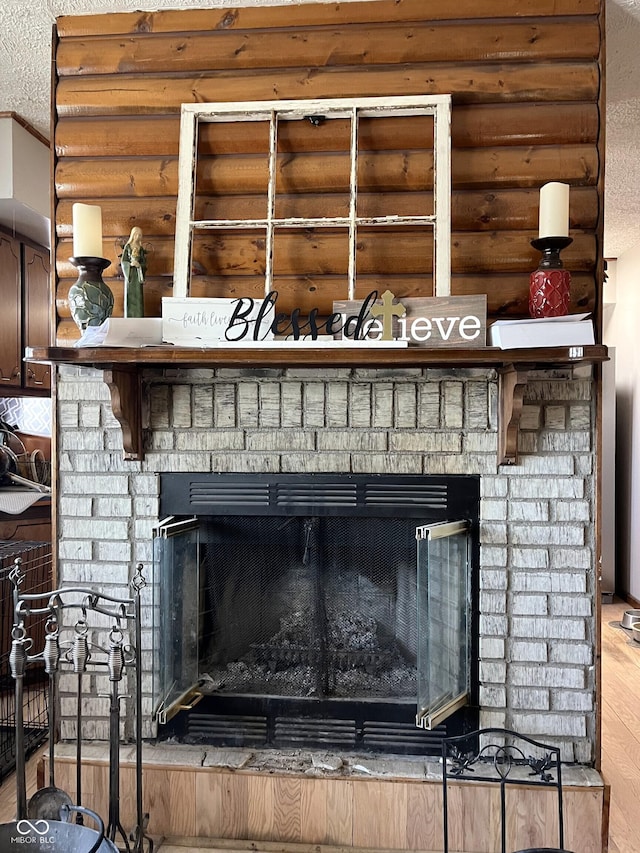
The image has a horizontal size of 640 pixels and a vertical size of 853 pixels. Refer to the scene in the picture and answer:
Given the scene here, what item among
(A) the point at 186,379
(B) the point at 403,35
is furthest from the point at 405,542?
(B) the point at 403,35

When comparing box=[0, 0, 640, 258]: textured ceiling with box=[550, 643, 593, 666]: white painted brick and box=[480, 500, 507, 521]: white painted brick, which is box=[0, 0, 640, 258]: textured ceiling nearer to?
box=[480, 500, 507, 521]: white painted brick

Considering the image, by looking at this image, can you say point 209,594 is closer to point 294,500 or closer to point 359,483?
point 294,500

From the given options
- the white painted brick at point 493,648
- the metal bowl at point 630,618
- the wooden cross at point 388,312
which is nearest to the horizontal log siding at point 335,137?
the wooden cross at point 388,312

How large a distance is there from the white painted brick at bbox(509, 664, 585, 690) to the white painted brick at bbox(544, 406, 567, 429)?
0.77 metres

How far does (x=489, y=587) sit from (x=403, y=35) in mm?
1801

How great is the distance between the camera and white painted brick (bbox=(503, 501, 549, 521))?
217 cm

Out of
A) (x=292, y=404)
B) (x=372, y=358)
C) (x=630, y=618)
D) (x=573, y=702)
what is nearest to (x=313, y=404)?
(x=292, y=404)

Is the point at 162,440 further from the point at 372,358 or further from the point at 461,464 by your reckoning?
the point at 461,464

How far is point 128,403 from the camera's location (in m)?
2.20

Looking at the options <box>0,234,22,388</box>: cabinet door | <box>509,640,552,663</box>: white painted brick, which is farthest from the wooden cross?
<box>0,234,22,388</box>: cabinet door

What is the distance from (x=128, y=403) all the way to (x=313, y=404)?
606 millimetres

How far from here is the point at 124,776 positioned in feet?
7.11

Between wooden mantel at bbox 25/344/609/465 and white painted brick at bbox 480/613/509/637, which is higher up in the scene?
wooden mantel at bbox 25/344/609/465

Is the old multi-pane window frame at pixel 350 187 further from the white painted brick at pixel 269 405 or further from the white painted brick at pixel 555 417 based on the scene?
the white painted brick at pixel 555 417
